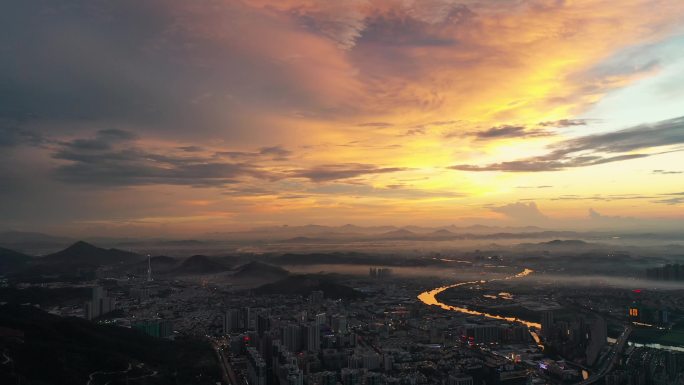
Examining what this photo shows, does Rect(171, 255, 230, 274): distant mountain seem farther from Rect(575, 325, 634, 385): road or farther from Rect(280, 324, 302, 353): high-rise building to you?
Rect(575, 325, 634, 385): road

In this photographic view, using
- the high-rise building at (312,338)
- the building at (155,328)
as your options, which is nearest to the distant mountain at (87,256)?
the building at (155,328)

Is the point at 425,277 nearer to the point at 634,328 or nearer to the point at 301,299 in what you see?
the point at 301,299

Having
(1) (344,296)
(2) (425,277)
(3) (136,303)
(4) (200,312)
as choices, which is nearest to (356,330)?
(4) (200,312)

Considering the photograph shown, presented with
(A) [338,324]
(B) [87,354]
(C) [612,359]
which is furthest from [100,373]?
(C) [612,359]

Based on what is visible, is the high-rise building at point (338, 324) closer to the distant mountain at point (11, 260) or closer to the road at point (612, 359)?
the road at point (612, 359)

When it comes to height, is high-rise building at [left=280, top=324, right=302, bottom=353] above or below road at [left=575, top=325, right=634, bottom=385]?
above

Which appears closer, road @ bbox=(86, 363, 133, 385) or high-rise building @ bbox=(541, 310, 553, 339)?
road @ bbox=(86, 363, 133, 385)

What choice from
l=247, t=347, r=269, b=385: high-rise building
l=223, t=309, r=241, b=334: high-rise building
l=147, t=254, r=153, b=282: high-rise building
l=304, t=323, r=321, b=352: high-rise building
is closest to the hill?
l=247, t=347, r=269, b=385: high-rise building
